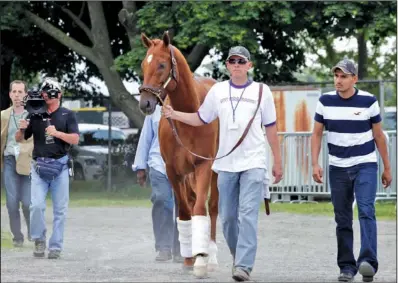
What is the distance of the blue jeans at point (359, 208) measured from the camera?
32.1 ft

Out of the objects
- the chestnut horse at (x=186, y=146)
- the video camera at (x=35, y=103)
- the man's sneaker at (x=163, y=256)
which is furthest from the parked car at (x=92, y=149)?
the chestnut horse at (x=186, y=146)

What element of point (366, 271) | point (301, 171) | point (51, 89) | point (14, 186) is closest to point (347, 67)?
point (366, 271)

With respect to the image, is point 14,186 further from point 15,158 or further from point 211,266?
point 211,266

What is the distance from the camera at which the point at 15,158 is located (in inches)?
523

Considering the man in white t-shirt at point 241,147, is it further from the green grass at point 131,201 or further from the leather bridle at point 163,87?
the green grass at point 131,201

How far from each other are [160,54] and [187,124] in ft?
2.24

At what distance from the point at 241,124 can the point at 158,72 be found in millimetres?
864

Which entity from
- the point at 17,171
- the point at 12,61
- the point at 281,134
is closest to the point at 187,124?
the point at 17,171

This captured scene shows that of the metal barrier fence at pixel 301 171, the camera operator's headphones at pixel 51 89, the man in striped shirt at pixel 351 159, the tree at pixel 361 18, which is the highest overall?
the tree at pixel 361 18

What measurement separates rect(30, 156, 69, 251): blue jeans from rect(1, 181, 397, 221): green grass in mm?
4712

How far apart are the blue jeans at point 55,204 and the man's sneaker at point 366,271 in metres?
3.58

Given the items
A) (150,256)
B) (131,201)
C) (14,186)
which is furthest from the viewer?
(131,201)

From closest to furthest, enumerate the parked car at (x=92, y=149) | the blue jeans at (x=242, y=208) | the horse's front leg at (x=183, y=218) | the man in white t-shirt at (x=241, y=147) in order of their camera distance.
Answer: the blue jeans at (x=242, y=208), the man in white t-shirt at (x=241, y=147), the horse's front leg at (x=183, y=218), the parked car at (x=92, y=149)

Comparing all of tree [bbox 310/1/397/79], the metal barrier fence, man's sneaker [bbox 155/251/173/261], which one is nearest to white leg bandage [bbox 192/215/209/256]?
man's sneaker [bbox 155/251/173/261]
